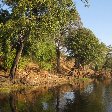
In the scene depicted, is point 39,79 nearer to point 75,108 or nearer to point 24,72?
point 24,72

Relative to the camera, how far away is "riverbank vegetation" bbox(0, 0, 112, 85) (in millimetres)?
58969

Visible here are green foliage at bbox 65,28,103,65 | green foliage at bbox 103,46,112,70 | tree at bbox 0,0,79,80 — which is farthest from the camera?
green foliage at bbox 103,46,112,70

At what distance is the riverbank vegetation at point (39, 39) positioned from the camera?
58969 millimetres

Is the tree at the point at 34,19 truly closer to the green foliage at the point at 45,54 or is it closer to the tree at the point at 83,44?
the green foliage at the point at 45,54

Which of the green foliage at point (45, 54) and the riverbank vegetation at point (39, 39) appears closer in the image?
the riverbank vegetation at point (39, 39)

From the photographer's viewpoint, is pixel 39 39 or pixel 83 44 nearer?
pixel 39 39

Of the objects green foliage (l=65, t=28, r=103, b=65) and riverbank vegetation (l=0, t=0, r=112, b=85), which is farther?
green foliage (l=65, t=28, r=103, b=65)

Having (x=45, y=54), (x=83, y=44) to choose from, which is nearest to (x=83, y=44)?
A: (x=83, y=44)

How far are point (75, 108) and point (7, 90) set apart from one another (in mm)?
19420

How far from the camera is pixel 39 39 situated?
61.7 meters

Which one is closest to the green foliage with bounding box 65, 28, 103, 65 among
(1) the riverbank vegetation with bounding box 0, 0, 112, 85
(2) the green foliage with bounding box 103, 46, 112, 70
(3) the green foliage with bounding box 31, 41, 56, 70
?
(1) the riverbank vegetation with bounding box 0, 0, 112, 85

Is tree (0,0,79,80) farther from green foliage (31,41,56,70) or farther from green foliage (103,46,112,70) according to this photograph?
green foliage (103,46,112,70)

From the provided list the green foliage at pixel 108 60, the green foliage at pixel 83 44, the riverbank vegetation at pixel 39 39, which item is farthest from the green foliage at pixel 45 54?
the green foliage at pixel 108 60

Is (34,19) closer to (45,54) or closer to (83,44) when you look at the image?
(45,54)
